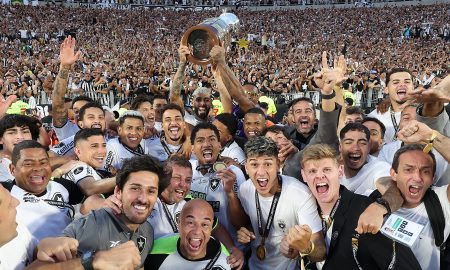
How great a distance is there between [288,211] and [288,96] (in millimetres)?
11477

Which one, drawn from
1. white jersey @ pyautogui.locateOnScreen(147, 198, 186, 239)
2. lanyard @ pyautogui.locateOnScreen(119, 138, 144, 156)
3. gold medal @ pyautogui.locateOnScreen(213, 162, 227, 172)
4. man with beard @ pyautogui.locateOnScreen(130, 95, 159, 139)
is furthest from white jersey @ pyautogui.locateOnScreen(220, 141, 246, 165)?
white jersey @ pyautogui.locateOnScreen(147, 198, 186, 239)

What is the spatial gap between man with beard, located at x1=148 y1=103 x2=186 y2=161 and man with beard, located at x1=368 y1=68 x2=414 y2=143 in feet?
7.50

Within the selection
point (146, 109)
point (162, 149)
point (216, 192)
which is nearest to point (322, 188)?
point (216, 192)

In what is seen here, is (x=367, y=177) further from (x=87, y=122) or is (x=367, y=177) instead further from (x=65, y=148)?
(x=65, y=148)

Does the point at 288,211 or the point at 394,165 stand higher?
the point at 394,165

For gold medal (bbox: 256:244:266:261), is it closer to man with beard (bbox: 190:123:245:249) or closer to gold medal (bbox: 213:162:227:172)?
man with beard (bbox: 190:123:245:249)

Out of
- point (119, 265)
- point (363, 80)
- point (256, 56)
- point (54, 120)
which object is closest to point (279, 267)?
point (119, 265)

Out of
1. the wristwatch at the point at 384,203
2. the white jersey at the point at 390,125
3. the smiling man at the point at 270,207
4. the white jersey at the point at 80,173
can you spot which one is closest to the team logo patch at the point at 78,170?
the white jersey at the point at 80,173

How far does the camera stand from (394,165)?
3391 millimetres

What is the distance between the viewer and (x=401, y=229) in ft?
9.77

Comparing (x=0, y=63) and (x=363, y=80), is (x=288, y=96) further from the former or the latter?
(x=0, y=63)

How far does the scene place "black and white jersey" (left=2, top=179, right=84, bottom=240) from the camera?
132 inches

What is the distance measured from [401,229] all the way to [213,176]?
181cm

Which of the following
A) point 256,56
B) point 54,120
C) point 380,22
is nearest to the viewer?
point 54,120
